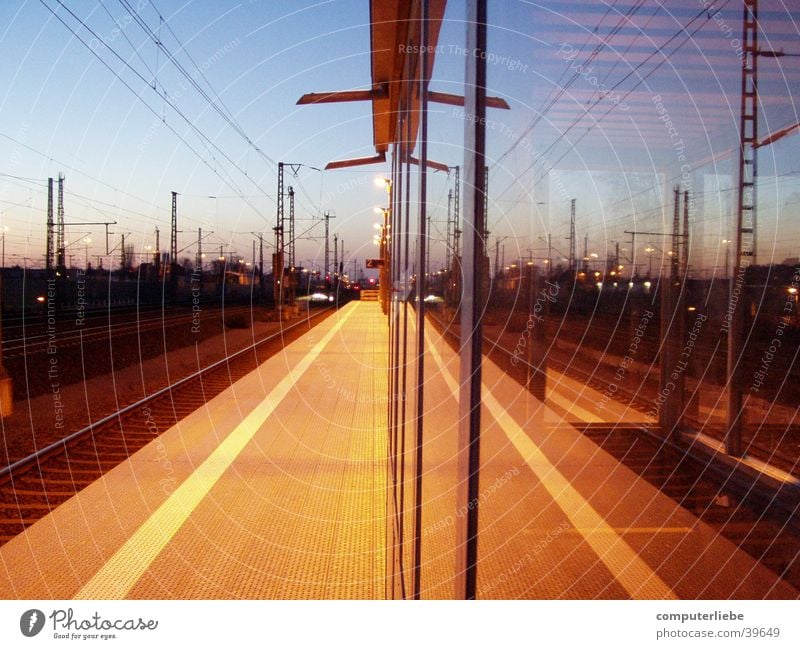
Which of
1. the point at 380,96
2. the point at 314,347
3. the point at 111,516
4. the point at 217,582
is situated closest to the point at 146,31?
the point at 380,96

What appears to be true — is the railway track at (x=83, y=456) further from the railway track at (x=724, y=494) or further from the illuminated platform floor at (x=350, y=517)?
the railway track at (x=724, y=494)

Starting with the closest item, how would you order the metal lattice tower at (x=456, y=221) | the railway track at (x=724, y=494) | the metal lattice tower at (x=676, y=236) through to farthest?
the metal lattice tower at (x=676, y=236) < the railway track at (x=724, y=494) < the metal lattice tower at (x=456, y=221)

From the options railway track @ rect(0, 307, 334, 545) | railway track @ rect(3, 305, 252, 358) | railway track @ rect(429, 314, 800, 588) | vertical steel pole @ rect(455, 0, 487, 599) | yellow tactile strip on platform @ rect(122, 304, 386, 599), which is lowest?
railway track @ rect(0, 307, 334, 545)

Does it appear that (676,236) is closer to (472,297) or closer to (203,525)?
(472,297)

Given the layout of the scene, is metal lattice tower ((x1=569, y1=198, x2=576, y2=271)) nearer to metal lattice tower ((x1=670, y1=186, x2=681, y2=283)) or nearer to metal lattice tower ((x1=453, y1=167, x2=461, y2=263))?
metal lattice tower ((x1=670, y1=186, x2=681, y2=283))

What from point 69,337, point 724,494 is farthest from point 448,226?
point 69,337

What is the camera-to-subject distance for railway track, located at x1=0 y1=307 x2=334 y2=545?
4837 mm

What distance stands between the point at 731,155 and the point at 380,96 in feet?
11.9

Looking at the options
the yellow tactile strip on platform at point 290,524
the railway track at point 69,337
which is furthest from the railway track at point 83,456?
the railway track at point 69,337

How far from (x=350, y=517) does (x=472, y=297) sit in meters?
A: 3.32

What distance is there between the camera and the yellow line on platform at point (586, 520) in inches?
43.8

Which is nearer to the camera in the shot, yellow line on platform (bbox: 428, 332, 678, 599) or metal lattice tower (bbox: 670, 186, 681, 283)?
metal lattice tower (bbox: 670, 186, 681, 283)

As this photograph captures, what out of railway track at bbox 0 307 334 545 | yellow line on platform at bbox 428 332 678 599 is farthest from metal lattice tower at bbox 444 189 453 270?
railway track at bbox 0 307 334 545

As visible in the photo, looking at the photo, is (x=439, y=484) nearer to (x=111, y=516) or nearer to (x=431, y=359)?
(x=431, y=359)
